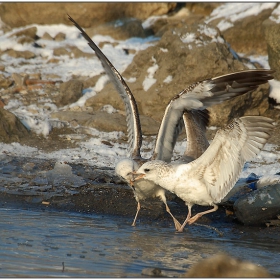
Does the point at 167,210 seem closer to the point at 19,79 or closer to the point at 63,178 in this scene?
the point at 63,178

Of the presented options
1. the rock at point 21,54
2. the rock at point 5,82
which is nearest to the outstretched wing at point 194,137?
the rock at point 5,82

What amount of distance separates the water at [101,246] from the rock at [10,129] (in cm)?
230

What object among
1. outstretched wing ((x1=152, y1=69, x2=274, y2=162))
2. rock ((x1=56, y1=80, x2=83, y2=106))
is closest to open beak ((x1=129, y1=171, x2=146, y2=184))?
outstretched wing ((x1=152, y1=69, x2=274, y2=162))

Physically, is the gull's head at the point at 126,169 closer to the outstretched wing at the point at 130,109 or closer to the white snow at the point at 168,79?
the outstretched wing at the point at 130,109

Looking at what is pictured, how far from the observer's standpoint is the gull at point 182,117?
23.9ft

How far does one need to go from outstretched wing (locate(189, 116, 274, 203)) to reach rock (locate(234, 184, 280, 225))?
52 centimetres

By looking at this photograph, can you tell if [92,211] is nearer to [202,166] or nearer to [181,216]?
[181,216]

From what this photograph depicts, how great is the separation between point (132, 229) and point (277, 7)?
7905 millimetres

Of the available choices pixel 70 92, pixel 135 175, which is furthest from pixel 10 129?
pixel 135 175

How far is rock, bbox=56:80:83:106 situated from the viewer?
468 inches

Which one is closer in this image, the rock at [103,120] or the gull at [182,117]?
the gull at [182,117]

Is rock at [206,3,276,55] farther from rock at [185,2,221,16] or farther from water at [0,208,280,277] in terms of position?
water at [0,208,280,277]

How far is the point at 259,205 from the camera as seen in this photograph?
7.66 m

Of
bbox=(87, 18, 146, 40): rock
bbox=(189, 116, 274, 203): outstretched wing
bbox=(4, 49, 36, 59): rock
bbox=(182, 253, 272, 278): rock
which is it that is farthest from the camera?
bbox=(87, 18, 146, 40): rock
